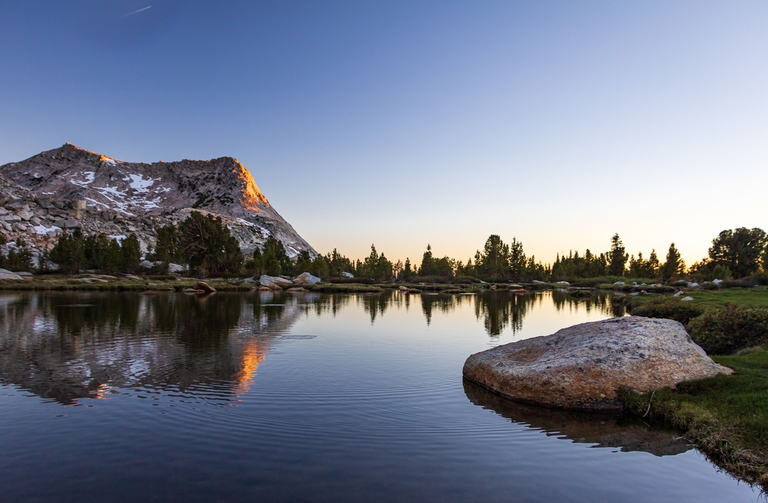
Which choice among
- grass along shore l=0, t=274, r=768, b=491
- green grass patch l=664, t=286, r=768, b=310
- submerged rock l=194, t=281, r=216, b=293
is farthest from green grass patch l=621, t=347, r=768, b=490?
submerged rock l=194, t=281, r=216, b=293

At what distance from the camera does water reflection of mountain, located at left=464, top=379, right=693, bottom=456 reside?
9.66m

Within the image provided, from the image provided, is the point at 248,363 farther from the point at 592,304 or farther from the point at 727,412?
the point at 592,304

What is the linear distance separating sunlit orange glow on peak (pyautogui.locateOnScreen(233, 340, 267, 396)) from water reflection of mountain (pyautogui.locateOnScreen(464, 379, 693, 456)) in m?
8.14

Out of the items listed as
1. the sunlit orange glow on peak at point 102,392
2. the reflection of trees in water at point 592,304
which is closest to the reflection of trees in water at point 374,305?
the reflection of trees in water at point 592,304

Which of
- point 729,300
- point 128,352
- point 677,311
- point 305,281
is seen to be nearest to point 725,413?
point 677,311

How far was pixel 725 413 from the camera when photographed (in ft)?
32.8

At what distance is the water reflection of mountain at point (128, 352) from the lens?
1450cm

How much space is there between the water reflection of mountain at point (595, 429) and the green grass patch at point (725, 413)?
1.78 ft

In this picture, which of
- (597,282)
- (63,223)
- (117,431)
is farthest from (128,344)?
(63,223)

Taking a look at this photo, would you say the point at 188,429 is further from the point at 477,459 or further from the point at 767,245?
the point at 767,245

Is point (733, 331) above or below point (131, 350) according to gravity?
above

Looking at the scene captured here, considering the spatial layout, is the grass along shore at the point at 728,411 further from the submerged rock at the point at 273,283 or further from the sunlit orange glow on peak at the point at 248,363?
the submerged rock at the point at 273,283

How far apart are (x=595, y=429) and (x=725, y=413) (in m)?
3.00

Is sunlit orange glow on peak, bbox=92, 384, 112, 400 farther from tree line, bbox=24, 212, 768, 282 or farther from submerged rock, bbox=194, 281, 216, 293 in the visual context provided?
tree line, bbox=24, 212, 768, 282
